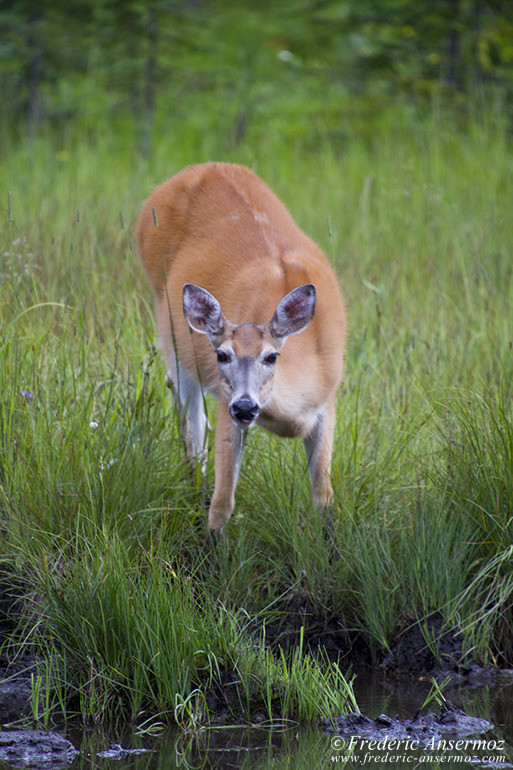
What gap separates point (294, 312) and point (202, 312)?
39 centimetres

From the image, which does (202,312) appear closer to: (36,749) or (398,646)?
(398,646)

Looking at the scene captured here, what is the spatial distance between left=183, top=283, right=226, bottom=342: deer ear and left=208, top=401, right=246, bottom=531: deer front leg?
421 mm

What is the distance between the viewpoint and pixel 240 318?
14.9 ft

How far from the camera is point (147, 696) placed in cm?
351

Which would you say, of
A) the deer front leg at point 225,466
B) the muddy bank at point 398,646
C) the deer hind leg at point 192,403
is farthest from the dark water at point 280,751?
the deer hind leg at point 192,403

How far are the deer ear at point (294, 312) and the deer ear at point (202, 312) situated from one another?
227mm

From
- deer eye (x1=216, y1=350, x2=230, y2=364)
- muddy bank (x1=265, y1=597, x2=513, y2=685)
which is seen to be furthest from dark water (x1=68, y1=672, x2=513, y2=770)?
deer eye (x1=216, y1=350, x2=230, y2=364)

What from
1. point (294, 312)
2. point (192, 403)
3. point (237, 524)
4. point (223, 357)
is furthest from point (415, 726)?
point (192, 403)

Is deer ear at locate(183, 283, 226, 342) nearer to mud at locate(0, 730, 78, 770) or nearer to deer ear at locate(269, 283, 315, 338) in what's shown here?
deer ear at locate(269, 283, 315, 338)

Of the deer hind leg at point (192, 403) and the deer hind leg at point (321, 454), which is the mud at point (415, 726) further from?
the deer hind leg at point (192, 403)

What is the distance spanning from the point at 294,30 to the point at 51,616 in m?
14.0

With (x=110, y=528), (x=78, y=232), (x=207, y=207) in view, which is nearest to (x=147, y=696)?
(x=110, y=528)

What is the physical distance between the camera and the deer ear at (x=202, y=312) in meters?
4.09

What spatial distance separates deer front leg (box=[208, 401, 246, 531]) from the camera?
4.30 metres
